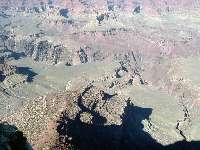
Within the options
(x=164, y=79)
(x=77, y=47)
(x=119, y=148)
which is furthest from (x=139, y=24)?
(x=119, y=148)

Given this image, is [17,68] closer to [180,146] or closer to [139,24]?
[180,146]

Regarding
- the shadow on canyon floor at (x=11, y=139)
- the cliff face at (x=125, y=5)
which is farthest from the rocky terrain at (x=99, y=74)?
the cliff face at (x=125, y=5)

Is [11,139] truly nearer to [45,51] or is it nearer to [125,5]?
[45,51]

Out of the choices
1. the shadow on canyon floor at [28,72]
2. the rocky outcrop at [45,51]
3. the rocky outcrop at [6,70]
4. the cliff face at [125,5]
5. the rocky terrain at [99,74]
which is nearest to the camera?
the rocky terrain at [99,74]

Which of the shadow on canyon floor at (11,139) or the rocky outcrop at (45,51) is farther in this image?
the rocky outcrop at (45,51)

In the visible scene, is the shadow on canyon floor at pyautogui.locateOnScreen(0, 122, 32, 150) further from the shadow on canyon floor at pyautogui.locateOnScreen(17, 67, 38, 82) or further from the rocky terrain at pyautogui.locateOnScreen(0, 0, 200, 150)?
the shadow on canyon floor at pyautogui.locateOnScreen(17, 67, 38, 82)

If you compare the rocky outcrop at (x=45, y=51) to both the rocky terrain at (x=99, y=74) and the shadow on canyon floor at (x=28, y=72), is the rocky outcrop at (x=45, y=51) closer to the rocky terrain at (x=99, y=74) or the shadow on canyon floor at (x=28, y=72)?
the rocky terrain at (x=99, y=74)

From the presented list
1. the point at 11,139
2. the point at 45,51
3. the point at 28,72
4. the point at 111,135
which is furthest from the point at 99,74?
the point at 11,139
